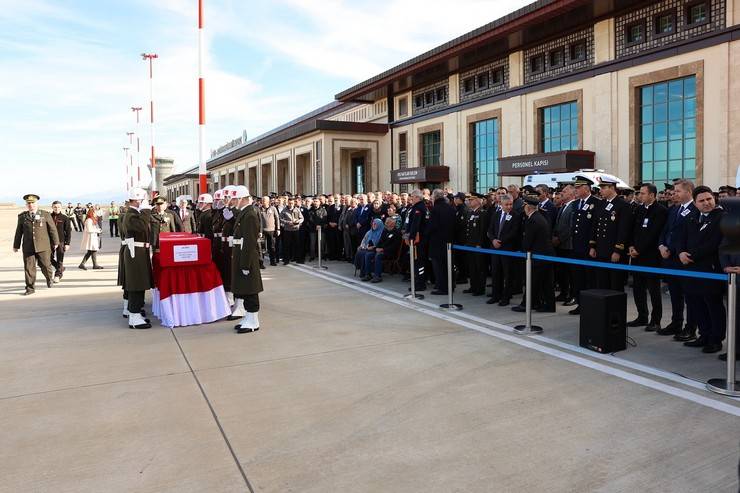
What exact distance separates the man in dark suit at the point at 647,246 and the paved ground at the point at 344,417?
6.38ft

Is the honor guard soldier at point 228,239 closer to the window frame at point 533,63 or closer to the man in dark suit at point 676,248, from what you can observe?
the man in dark suit at point 676,248

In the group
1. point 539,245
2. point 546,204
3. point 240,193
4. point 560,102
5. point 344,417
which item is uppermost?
point 560,102

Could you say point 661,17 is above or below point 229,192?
above

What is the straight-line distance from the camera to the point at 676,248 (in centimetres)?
677

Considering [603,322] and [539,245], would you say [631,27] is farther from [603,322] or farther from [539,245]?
[603,322]

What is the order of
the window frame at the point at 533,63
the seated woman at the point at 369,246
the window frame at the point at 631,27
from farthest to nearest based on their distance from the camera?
1. the window frame at the point at 533,63
2. the window frame at the point at 631,27
3. the seated woman at the point at 369,246

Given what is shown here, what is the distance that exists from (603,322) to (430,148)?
24682 millimetres

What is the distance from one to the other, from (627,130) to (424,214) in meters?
11.5

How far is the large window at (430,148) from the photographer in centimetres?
2956

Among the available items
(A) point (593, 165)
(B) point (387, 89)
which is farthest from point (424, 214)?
(B) point (387, 89)

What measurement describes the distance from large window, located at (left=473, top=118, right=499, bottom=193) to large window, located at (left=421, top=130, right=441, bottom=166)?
301 centimetres

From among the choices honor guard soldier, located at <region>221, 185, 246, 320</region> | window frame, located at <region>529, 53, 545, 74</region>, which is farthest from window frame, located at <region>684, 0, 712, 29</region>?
honor guard soldier, located at <region>221, 185, 246, 320</region>

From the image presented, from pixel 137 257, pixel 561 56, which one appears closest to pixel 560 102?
pixel 561 56

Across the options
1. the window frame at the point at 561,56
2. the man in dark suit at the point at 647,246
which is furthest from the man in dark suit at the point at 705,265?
the window frame at the point at 561,56
